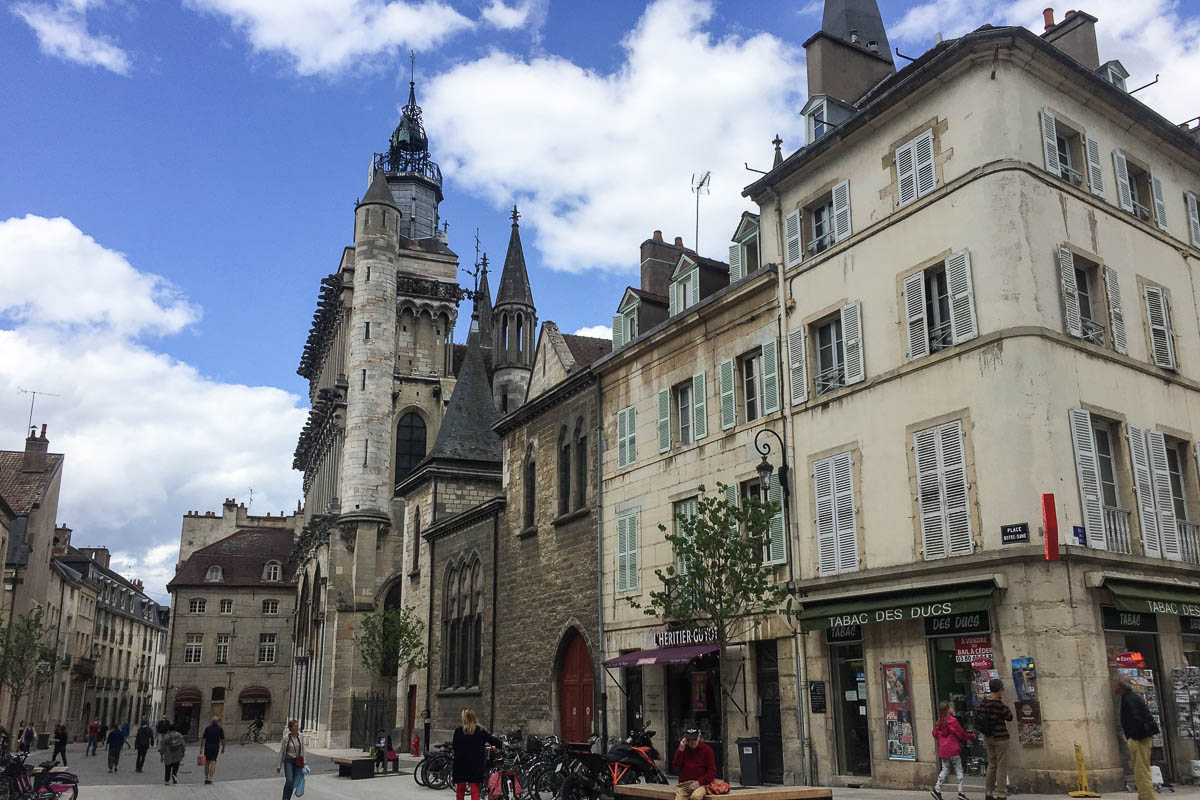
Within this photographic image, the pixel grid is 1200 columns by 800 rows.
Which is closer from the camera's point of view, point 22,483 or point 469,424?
point 469,424

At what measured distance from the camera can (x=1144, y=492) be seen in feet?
50.7

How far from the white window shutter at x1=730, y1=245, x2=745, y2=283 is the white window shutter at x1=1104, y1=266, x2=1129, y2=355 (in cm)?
697

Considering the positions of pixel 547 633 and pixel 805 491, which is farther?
Result: pixel 547 633

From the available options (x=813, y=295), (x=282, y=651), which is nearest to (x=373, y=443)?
(x=282, y=651)

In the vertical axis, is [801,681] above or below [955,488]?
below

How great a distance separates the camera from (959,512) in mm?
14781

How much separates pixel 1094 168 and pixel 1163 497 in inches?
204

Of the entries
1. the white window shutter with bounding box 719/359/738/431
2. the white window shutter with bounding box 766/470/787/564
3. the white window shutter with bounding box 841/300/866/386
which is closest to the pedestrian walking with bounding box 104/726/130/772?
the white window shutter with bounding box 719/359/738/431

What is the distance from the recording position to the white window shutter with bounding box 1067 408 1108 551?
14.2 m

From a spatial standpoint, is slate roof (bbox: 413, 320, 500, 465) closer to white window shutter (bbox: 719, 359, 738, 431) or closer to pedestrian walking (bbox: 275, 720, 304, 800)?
white window shutter (bbox: 719, 359, 738, 431)

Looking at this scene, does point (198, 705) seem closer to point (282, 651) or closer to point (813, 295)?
point (282, 651)

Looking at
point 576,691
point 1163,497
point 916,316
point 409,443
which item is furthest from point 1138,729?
point 409,443

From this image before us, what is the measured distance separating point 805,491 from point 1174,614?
18.6 ft

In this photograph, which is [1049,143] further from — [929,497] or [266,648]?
[266,648]
